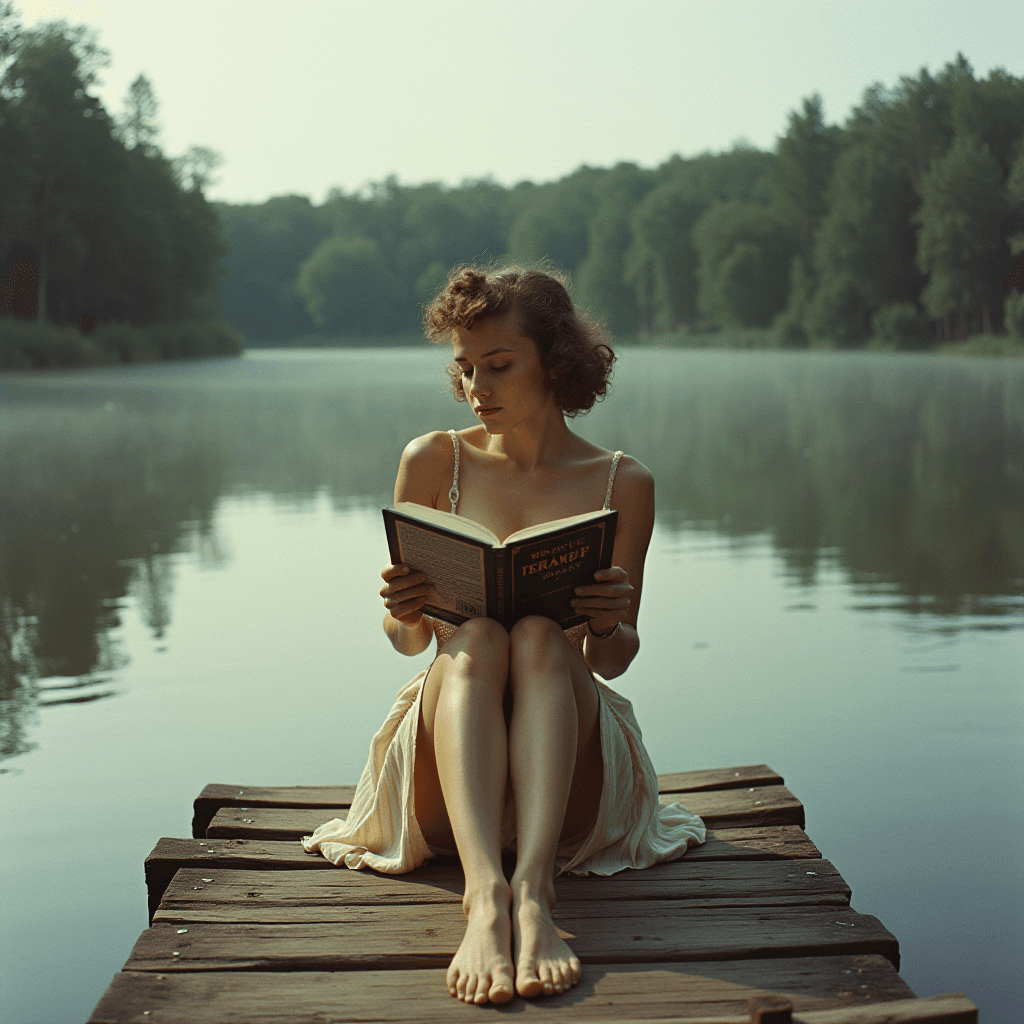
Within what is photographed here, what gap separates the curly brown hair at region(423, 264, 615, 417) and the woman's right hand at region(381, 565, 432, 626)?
59cm

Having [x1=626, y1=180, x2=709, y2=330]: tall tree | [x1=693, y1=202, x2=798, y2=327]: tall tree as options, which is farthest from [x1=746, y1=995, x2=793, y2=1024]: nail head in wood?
[x1=626, y1=180, x2=709, y2=330]: tall tree

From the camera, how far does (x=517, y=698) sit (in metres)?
2.72

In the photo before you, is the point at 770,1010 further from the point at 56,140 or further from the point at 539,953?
the point at 56,140

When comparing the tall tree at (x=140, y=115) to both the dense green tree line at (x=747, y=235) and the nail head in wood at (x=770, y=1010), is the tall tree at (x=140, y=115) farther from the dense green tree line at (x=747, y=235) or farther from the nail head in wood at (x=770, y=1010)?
the nail head in wood at (x=770, y=1010)

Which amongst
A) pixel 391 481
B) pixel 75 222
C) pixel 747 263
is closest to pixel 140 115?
pixel 75 222

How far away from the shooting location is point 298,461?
15445 mm

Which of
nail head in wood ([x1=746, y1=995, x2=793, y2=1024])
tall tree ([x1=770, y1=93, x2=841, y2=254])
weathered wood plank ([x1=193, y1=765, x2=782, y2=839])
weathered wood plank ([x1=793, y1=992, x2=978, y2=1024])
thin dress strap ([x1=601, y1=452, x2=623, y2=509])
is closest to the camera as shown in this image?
nail head in wood ([x1=746, y1=995, x2=793, y2=1024])

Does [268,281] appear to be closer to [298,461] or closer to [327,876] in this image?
[298,461]

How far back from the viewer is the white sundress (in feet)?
9.57

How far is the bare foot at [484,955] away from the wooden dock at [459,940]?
34 mm

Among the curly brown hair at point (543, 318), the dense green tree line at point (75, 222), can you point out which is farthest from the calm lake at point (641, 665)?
the dense green tree line at point (75, 222)

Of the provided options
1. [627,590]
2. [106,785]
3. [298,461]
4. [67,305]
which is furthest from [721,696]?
[67,305]

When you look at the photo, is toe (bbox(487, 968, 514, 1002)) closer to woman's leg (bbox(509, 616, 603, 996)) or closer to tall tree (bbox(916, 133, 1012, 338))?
woman's leg (bbox(509, 616, 603, 996))

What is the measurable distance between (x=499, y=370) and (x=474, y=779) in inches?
38.4
